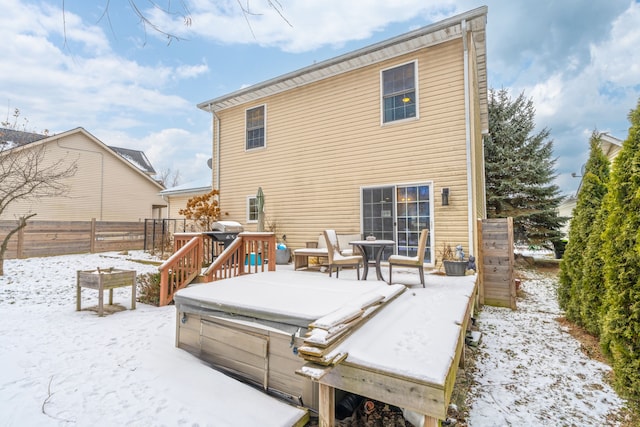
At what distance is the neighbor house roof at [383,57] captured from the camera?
5633mm

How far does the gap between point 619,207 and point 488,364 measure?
6.59 ft

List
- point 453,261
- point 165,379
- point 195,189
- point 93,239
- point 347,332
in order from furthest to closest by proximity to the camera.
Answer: point 195,189 < point 93,239 < point 453,261 < point 165,379 < point 347,332

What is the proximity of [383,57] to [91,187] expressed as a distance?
14.5 m

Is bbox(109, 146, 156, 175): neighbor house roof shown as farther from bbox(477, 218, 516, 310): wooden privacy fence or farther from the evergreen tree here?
bbox(477, 218, 516, 310): wooden privacy fence

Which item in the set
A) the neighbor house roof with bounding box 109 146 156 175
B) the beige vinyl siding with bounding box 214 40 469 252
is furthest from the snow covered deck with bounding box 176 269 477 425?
the neighbor house roof with bounding box 109 146 156 175

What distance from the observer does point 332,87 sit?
750 centimetres

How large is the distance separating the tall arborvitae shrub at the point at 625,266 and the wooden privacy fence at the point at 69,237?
13.4 meters

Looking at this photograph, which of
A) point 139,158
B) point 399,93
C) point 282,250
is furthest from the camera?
point 139,158

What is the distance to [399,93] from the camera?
6.58 meters

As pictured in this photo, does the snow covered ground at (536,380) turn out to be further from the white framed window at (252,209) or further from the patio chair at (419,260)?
the white framed window at (252,209)

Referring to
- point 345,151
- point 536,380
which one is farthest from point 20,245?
point 536,380

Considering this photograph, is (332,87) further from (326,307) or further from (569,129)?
(569,129)

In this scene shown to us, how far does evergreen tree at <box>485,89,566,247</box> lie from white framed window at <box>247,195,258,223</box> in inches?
344

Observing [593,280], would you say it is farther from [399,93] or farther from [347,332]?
[399,93]
